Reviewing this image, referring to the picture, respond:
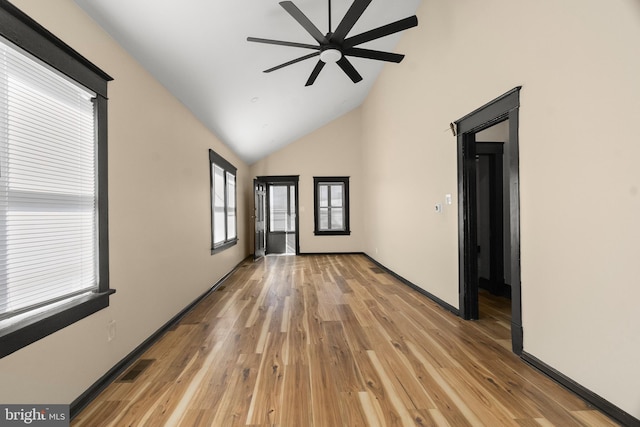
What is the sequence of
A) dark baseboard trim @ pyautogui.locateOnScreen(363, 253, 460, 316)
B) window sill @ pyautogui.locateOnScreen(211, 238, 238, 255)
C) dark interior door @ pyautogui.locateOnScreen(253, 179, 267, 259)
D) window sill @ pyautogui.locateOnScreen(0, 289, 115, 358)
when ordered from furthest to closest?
1. dark interior door @ pyautogui.locateOnScreen(253, 179, 267, 259)
2. window sill @ pyautogui.locateOnScreen(211, 238, 238, 255)
3. dark baseboard trim @ pyautogui.locateOnScreen(363, 253, 460, 316)
4. window sill @ pyautogui.locateOnScreen(0, 289, 115, 358)

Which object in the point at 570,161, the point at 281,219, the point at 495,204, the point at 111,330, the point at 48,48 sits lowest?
the point at 111,330

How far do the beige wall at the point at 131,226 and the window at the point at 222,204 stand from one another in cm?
61

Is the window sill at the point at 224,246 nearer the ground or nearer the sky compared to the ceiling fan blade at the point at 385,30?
nearer the ground

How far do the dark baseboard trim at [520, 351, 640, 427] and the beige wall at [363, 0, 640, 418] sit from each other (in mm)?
32

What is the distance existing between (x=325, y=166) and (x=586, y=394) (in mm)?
6665

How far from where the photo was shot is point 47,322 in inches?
59.0

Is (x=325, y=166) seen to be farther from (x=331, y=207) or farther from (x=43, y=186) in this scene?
(x=43, y=186)

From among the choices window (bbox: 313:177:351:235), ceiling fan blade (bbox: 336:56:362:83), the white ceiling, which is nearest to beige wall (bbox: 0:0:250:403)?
the white ceiling

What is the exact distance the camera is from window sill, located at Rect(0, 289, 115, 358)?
1303mm

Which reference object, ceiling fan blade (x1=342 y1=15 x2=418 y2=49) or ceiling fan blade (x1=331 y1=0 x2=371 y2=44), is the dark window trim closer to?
ceiling fan blade (x1=331 y1=0 x2=371 y2=44)

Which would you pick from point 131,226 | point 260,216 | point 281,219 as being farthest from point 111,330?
point 281,219

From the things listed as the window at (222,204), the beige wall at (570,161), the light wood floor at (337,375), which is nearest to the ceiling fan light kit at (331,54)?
the beige wall at (570,161)

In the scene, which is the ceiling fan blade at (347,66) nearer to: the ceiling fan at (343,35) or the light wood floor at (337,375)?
the ceiling fan at (343,35)

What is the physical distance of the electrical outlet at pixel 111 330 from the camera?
6.60 ft
